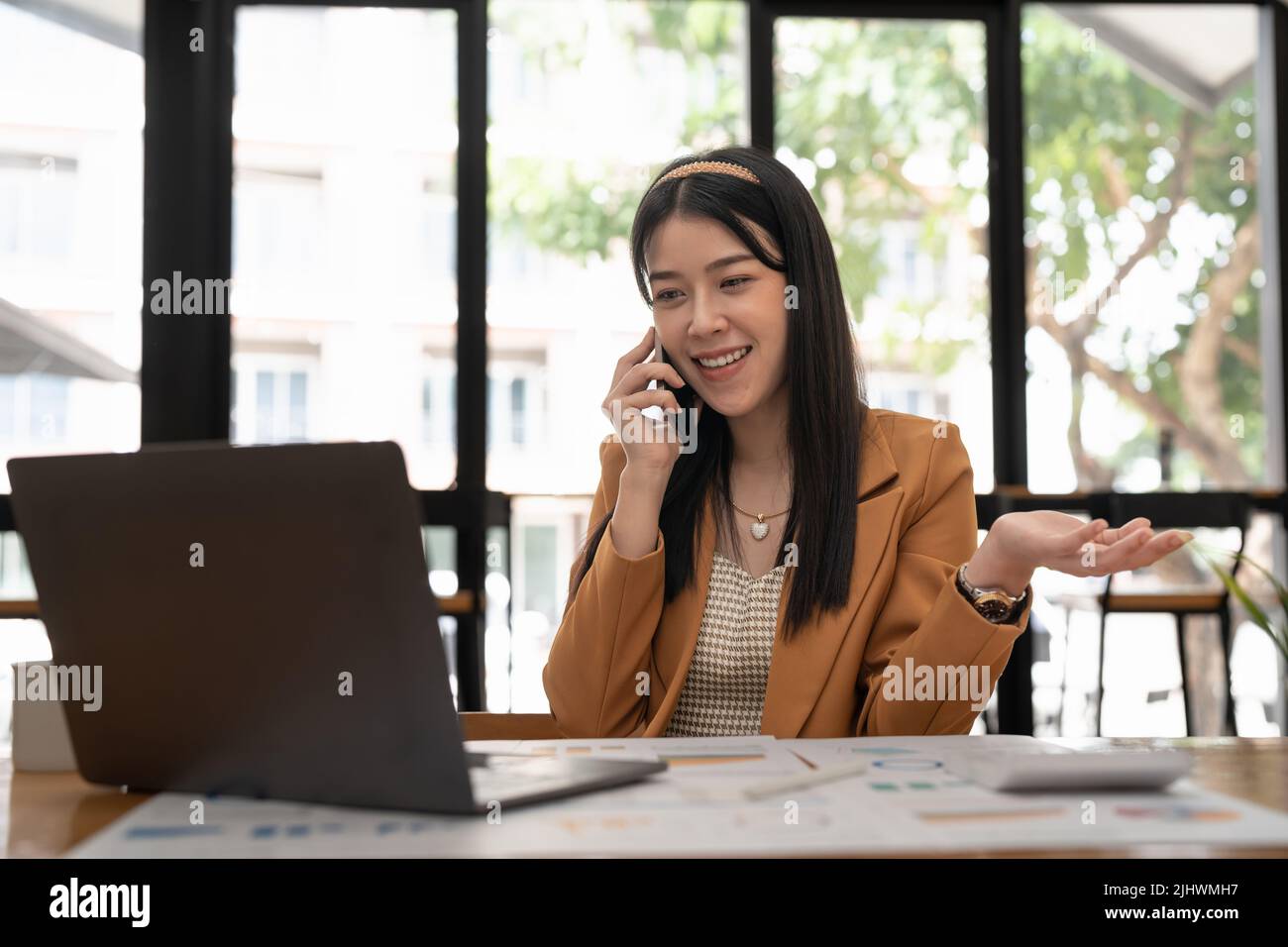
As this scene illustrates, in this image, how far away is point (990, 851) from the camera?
62 cm

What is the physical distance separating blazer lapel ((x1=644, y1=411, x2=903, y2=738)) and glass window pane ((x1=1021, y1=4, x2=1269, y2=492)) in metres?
3.45

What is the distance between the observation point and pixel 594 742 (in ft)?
3.44

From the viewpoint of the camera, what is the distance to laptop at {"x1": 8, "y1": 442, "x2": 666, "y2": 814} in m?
0.71

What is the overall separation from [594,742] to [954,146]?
14.1 feet

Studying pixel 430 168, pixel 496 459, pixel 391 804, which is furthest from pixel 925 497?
pixel 430 168

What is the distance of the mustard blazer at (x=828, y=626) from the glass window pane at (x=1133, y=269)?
3.43 meters

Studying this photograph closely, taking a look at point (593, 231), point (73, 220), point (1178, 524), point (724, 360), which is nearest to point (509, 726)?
point (724, 360)

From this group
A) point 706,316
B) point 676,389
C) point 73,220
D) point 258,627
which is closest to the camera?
point 258,627

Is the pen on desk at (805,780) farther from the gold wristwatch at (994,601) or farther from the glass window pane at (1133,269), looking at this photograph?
the glass window pane at (1133,269)

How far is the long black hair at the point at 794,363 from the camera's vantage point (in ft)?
5.03

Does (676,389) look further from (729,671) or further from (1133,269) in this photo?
(1133,269)

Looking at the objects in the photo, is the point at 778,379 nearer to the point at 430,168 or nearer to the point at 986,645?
the point at 986,645

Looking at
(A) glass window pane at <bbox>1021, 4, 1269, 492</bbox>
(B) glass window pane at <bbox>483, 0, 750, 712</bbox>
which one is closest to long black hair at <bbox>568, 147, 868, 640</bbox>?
(B) glass window pane at <bbox>483, 0, 750, 712</bbox>

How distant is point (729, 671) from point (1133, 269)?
4.01 metres
